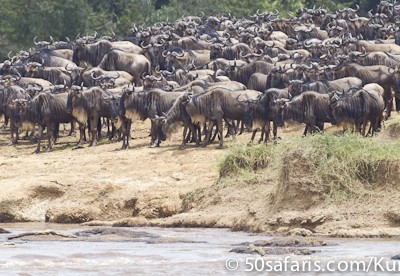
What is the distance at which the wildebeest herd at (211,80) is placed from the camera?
30.1 m

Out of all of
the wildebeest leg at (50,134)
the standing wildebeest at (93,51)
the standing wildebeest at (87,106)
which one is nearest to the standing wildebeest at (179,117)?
the standing wildebeest at (87,106)

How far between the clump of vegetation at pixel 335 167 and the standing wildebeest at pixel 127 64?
1956cm

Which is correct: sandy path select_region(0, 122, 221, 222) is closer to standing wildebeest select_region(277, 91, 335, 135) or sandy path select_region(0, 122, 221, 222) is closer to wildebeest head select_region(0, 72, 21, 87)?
standing wildebeest select_region(277, 91, 335, 135)

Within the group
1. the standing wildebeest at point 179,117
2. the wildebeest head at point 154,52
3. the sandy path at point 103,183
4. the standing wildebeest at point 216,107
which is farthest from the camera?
the wildebeest head at point 154,52

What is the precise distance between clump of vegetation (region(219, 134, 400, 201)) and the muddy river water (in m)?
1.09

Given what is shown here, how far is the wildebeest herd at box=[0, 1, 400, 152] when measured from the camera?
1184 inches

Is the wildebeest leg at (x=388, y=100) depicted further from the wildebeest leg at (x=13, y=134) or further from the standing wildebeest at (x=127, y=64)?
the standing wildebeest at (x=127, y=64)

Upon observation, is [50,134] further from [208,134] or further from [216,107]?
[216,107]

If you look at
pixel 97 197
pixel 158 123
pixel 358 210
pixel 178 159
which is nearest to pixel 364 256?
pixel 358 210

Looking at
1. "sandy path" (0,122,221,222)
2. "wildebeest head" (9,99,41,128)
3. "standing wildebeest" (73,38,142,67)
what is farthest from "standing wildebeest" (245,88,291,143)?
"standing wildebeest" (73,38,142,67)

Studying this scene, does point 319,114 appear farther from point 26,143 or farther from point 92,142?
point 26,143

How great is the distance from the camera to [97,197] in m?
24.7

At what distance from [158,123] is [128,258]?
Answer: 12903 millimetres

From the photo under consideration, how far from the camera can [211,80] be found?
35.4 m
